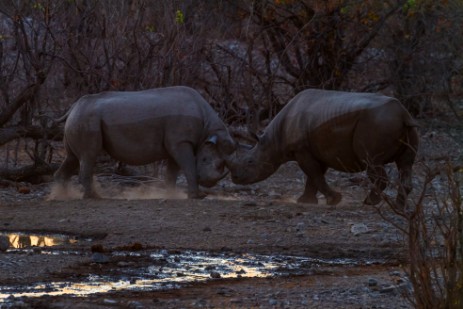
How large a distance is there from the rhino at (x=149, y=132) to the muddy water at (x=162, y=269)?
3.23 metres

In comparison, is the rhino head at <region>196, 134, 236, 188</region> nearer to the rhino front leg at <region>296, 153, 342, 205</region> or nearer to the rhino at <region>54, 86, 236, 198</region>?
the rhino at <region>54, 86, 236, 198</region>

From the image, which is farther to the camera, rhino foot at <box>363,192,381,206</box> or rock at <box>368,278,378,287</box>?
rhino foot at <box>363,192,381,206</box>

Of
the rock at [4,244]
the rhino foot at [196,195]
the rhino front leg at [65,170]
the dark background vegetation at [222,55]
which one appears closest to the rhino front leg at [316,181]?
the rhino foot at [196,195]

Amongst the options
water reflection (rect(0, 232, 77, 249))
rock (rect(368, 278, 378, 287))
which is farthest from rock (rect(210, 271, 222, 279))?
water reflection (rect(0, 232, 77, 249))

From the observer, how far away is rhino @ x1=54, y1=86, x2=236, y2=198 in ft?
44.7

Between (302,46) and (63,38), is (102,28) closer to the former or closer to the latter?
(63,38)

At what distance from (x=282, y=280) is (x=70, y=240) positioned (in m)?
2.80

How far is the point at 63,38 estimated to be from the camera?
15.8 metres

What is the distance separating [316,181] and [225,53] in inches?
211

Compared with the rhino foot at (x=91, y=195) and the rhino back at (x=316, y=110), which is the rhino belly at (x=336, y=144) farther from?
the rhino foot at (x=91, y=195)

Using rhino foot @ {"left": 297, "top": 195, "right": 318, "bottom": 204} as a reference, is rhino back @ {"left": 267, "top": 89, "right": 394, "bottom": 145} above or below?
above

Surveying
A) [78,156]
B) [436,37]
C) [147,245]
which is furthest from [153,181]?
[436,37]

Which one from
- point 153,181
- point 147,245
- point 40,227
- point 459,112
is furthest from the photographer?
point 459,112

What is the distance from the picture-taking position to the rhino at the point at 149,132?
1362 cm
